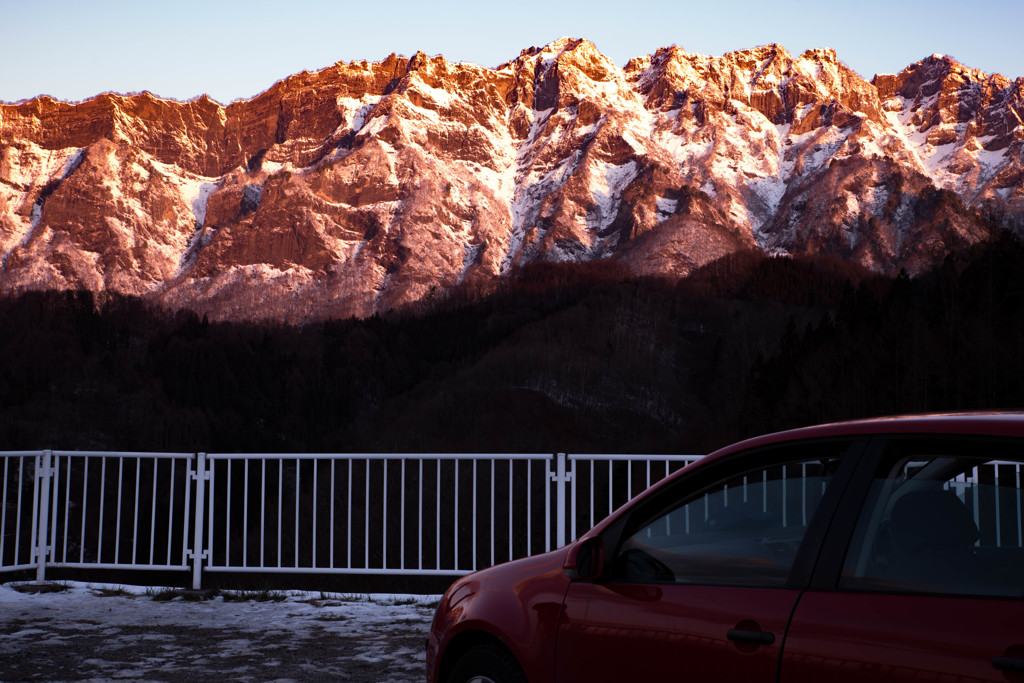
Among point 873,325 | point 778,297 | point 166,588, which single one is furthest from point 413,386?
point 166,588

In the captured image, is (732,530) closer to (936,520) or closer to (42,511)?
(936,520)

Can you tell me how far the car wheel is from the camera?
323cm

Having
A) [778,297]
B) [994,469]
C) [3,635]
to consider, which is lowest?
[3,635]

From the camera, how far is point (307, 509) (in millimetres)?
62562

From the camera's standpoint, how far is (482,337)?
133 meters

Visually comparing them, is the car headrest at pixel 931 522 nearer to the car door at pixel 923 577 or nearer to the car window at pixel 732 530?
the car door at pixel 923 577

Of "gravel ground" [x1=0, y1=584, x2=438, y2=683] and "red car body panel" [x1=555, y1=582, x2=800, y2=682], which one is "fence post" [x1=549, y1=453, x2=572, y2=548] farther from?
"red car body panel" [x1=555, y1=582, x2=800, y2=682]

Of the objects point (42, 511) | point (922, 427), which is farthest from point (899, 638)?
point (42, 511)

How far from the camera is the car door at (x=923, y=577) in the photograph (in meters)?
2.10

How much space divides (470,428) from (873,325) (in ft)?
146

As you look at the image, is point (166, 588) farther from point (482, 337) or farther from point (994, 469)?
point (482, 337)

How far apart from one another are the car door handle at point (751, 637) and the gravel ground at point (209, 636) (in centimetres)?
321

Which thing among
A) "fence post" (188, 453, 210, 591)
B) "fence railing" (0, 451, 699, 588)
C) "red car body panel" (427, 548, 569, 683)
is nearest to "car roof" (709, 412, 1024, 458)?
"red car body panel" (427, 548, 569, 683)

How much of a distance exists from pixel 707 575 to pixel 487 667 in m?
0.95
